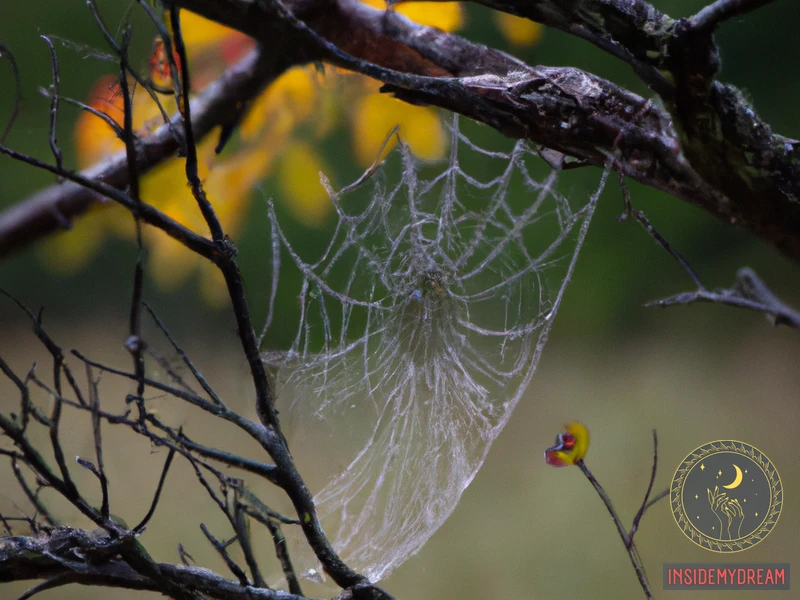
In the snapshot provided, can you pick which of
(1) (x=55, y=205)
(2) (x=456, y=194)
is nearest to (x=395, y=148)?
(2) (x=456, y=194)

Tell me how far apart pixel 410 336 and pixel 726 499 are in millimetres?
485

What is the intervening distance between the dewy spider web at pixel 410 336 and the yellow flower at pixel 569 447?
0.10 metres

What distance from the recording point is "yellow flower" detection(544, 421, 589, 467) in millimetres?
785

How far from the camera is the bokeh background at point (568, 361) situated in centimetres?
77

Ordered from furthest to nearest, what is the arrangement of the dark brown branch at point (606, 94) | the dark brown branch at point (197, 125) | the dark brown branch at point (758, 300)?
the dark brown branch at point (197, 125), the dark brown branch at point (606, 94), the dark brown branch at point (758, 300)

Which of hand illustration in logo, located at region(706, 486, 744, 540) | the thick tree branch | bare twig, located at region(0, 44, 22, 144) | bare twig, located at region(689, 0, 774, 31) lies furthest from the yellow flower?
bare twig, located at region(0, 44, 22, 144)

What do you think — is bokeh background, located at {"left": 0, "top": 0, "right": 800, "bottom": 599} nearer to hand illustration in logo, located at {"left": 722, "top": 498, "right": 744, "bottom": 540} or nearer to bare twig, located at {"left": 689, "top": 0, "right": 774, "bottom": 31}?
hand illustration in logo, located at {"left": 722, "top": 498, "right": 744, "bottom": 540}

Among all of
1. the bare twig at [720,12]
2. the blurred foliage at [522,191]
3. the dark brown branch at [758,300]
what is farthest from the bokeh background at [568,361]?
the dark brown branch at [758,300]

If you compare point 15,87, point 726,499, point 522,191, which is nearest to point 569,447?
point 726,499

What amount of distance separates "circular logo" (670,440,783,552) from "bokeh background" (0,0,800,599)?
36mm

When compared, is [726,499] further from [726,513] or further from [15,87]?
[15,87]

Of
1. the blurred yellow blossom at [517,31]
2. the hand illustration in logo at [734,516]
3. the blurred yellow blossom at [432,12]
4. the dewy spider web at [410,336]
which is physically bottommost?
the hand illustration in logo at [734,516]

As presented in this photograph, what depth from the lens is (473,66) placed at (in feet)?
2.24

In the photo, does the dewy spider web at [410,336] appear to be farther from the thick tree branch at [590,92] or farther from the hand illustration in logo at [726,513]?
the hand illustration in logo at [726,513]
